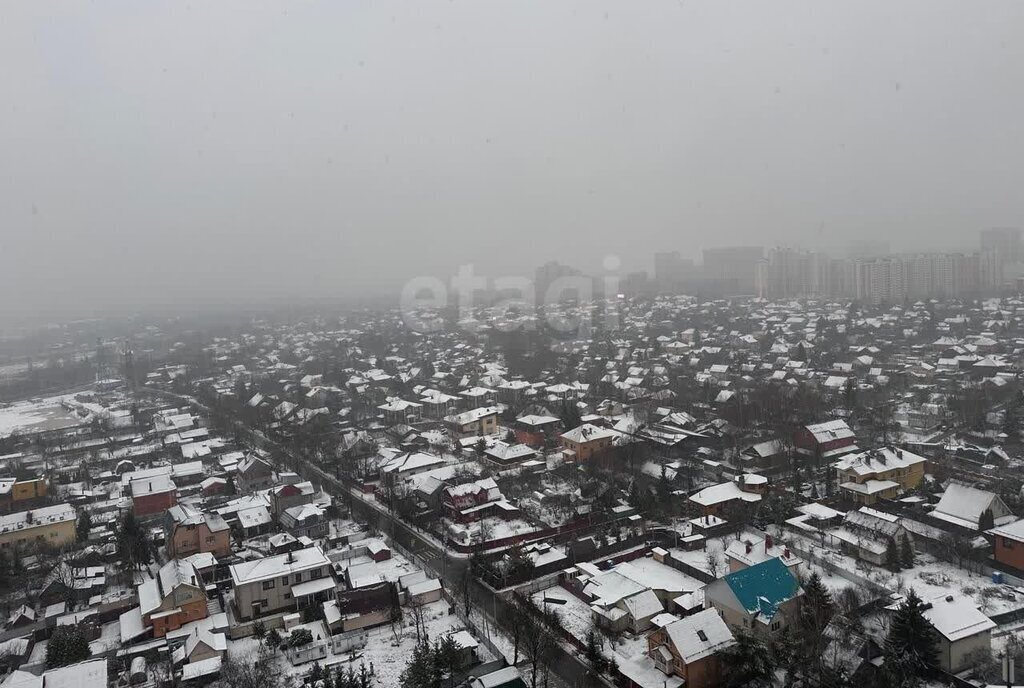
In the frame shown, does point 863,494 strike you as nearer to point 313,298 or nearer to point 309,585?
point 309,585

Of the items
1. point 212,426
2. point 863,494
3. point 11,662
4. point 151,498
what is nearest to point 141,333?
point 212,426

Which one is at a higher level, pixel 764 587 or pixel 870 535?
pixel 764 587

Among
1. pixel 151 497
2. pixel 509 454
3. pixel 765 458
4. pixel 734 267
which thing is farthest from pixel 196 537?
pixel 734 267

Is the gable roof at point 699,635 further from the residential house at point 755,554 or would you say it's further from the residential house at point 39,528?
the residential house at point 39,528

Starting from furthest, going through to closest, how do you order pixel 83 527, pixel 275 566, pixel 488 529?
pixel 83 527, pixel 488 529, pixel 275 566

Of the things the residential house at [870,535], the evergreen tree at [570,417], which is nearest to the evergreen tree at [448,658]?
the residential house at [870,535]

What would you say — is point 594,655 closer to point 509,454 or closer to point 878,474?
point 878,474

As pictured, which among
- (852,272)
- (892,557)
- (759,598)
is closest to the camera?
(759,598)
